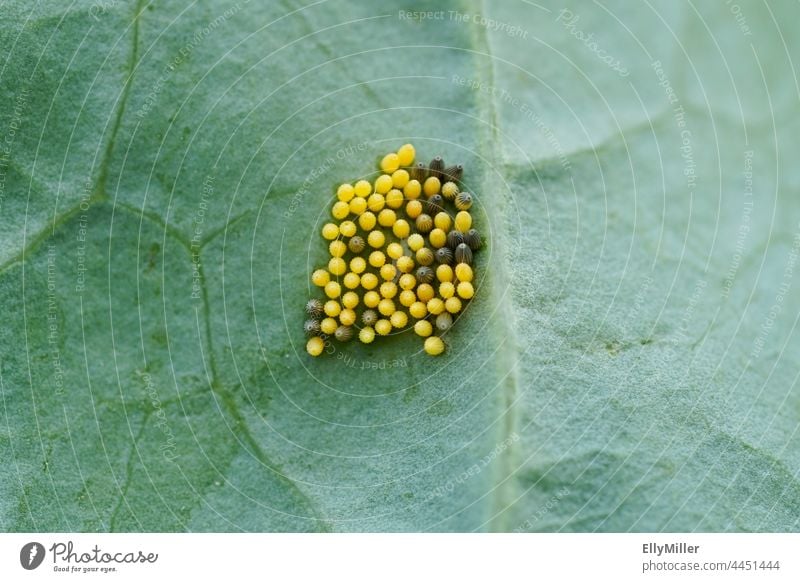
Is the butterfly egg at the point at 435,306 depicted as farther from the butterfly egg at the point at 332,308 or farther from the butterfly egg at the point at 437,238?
the butterfly egg at the point at 332,308

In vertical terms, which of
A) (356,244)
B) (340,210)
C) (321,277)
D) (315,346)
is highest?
(340,210)

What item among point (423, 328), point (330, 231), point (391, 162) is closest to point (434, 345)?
point (423, 328)

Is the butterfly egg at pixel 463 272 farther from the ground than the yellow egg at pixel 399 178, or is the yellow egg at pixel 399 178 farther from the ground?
the yellow egg at pixel 399 178

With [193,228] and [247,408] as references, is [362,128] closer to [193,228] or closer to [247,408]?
[193,228]

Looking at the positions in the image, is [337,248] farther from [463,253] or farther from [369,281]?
[463,253]
